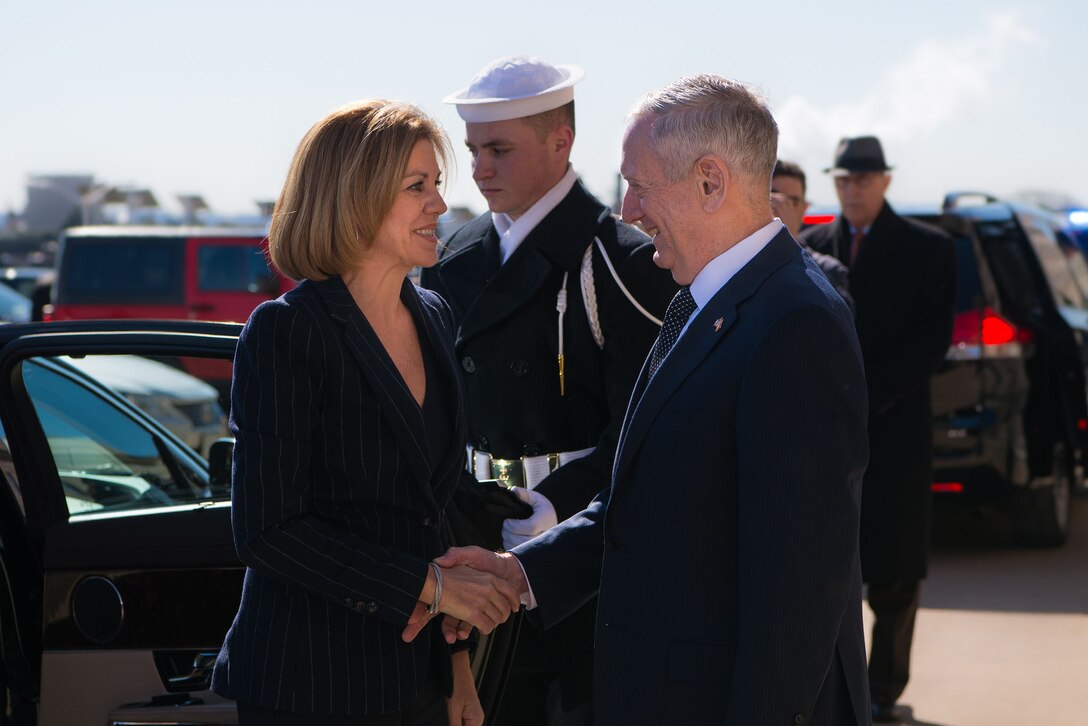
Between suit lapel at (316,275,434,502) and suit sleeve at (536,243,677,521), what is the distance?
730 mm

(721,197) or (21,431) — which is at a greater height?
(721,197)

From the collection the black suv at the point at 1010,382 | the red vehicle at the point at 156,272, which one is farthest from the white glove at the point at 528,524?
the red vehicle at the point at 156,272

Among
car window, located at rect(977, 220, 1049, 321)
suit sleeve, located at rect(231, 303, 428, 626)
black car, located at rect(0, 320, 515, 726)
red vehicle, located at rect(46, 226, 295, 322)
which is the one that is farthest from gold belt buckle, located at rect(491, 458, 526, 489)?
red vehicle, located at rect(46, 226, 295, 322)

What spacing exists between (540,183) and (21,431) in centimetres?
136

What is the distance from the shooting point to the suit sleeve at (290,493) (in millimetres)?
2281

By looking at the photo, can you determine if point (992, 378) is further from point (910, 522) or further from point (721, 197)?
point (721, 197)

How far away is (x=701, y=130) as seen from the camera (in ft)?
6.93

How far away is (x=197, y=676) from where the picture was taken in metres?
3.10

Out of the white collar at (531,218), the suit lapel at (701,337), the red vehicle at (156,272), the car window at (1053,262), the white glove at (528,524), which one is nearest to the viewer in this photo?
the suit lapel at (701,337)

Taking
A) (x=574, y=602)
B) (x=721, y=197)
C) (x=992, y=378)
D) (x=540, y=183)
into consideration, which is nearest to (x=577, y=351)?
(x=540, y=183)

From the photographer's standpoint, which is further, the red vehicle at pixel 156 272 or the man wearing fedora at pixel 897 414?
the red vehicle at pixel 156 272

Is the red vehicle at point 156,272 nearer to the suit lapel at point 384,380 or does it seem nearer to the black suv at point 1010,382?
the black suv at point 1010,382

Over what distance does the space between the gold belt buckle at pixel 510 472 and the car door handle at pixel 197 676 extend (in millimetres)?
760

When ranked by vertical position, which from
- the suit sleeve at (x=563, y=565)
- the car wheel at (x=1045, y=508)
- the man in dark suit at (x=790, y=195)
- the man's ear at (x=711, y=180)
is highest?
the man's ear at (x=711, y=180)
